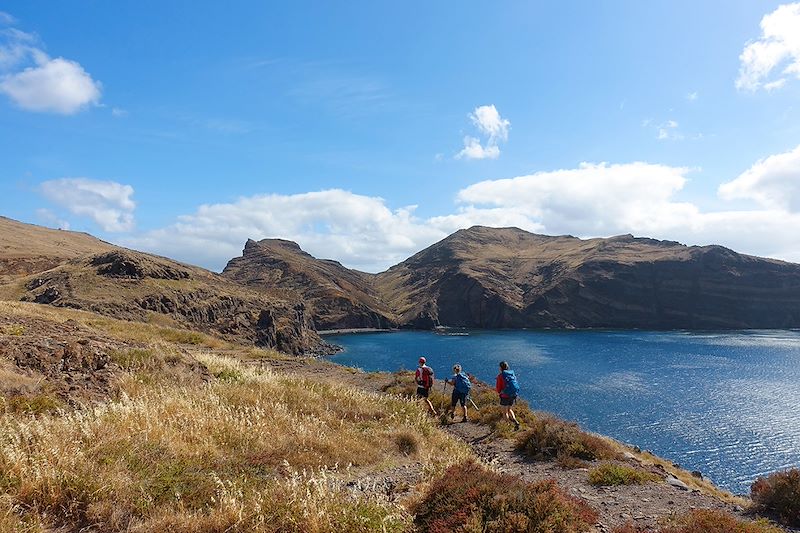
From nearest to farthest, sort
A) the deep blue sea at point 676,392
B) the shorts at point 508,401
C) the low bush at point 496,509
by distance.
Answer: the low bush at point 496,509 → the shorts at point 508,401 → the deep blue sea at point 676,392

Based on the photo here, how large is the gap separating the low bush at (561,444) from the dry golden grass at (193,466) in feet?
11.2

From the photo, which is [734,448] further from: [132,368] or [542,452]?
[132,368]

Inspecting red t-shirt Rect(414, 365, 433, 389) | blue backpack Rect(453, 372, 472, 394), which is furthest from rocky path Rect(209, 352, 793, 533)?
red t-shirt Rect(414, 365, 433, 389)

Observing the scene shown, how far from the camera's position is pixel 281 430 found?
9727 mm

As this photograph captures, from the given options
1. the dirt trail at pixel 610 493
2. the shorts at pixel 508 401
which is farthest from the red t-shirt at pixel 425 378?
the dirt trail at pixel 610 493

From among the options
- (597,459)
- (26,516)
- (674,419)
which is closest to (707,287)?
(674,419)

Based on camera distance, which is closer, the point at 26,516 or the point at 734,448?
the point at 26,516

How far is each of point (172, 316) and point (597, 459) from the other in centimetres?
7642

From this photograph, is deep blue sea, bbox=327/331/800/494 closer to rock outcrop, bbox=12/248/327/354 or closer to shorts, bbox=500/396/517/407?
rock outcrop, bbox=12/248/327/354

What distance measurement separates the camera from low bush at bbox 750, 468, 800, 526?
862 cm

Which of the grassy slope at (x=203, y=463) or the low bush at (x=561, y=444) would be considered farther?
the low bush at (x=561, y=444)

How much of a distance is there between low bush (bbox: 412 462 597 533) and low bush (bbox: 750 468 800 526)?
449 centimetres

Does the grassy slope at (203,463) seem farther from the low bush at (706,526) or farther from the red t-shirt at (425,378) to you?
the red t-shirt at (425,378)

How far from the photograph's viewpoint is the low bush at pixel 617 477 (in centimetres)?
1020
